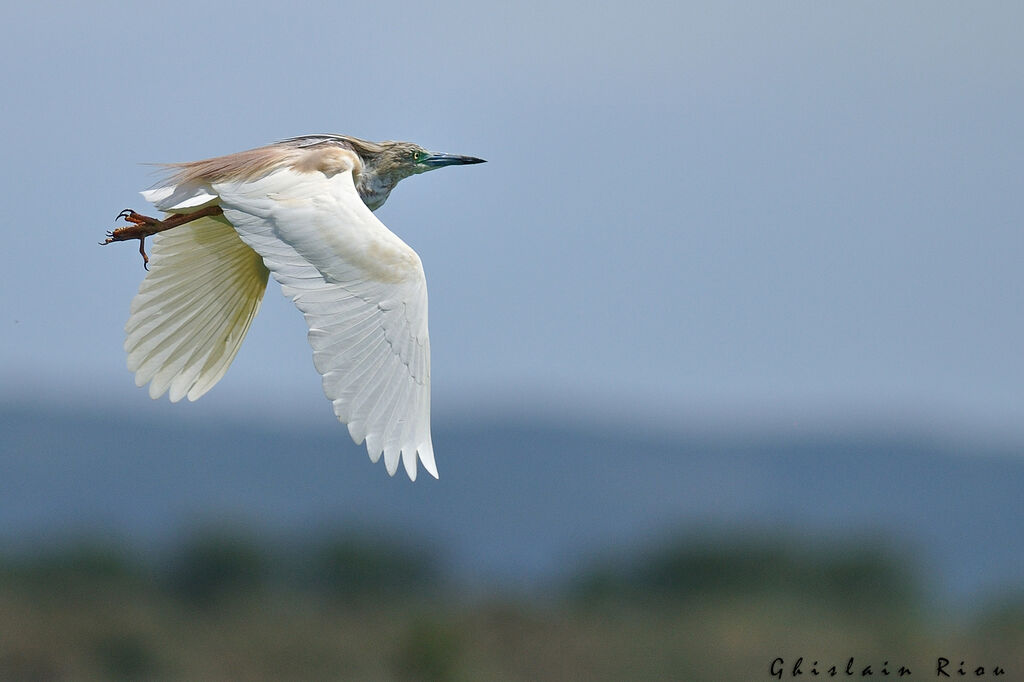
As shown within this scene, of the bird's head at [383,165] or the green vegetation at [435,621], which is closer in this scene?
the bird's head at [383,165]

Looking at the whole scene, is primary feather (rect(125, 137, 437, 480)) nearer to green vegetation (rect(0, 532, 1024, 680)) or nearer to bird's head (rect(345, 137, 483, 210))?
bird's head (rect(345, 137, 483, 210))

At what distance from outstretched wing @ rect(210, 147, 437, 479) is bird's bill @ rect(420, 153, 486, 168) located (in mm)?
1232

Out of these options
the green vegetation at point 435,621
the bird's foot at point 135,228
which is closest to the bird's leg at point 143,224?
the bird's foot at point 135,228

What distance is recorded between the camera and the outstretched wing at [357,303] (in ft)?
15.7

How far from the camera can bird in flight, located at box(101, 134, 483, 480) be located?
4832mm

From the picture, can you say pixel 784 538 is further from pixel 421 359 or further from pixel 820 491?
pixel 820 491

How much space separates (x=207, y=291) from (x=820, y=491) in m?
77.8

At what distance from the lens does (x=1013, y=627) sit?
15.5 metres

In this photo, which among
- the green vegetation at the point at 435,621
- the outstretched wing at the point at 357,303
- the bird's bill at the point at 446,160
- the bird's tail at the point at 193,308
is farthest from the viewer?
the green vegetation at the point at 435,621

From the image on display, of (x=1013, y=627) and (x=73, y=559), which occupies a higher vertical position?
(x=73, y=559)

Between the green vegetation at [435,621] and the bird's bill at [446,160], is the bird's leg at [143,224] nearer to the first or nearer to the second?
the bird's bill at [446,160]

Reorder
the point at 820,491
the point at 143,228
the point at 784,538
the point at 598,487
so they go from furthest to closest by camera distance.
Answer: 1. the point at 820,491
2. the point at 598,487
3. the point at 784,538
4. the point at 143,228

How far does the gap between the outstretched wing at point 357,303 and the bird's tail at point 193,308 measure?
0.82m

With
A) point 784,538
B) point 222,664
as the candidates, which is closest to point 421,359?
point 222,664
